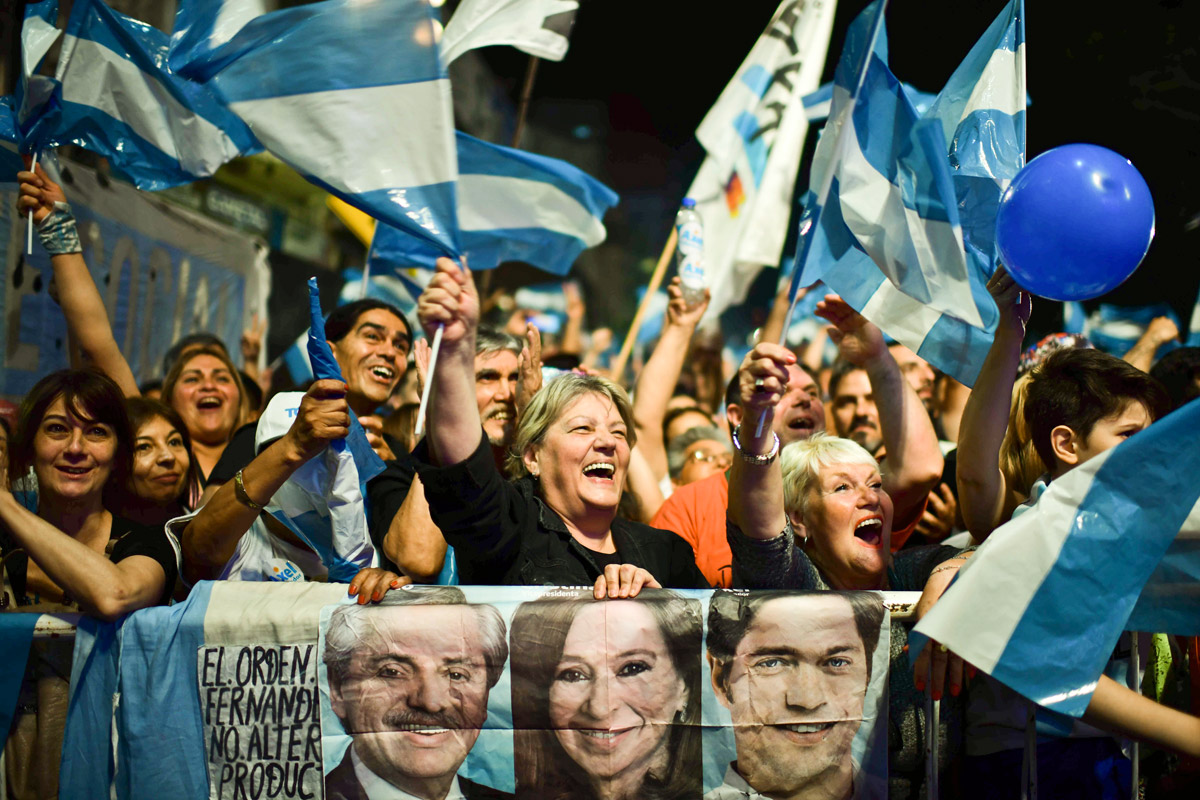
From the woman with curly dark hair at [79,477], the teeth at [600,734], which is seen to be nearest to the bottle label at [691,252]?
the woman with curly dark hair at [79,477]

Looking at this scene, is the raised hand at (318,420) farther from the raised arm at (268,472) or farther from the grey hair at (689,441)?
the grey hair at (689,441)

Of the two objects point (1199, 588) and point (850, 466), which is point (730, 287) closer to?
point (850, 466)

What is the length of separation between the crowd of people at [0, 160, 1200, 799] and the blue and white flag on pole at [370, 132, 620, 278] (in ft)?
1.44

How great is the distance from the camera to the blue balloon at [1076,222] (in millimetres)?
2441

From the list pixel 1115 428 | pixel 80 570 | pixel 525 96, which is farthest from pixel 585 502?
pixel 525 96

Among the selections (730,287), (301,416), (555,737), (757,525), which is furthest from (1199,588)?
(730,287)

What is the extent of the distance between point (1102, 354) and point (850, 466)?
2.53 feet

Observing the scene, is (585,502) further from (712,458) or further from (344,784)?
(712,458)

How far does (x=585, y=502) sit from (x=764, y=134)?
11.1ft

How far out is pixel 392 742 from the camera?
2.27m

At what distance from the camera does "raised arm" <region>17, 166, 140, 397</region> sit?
3.61m

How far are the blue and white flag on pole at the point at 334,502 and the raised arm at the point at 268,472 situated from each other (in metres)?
0.11

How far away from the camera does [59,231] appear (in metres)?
3.66

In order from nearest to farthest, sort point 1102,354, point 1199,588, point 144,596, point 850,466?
point 1199,588 → point 144,596 → point 1102,354 → point 850,466
